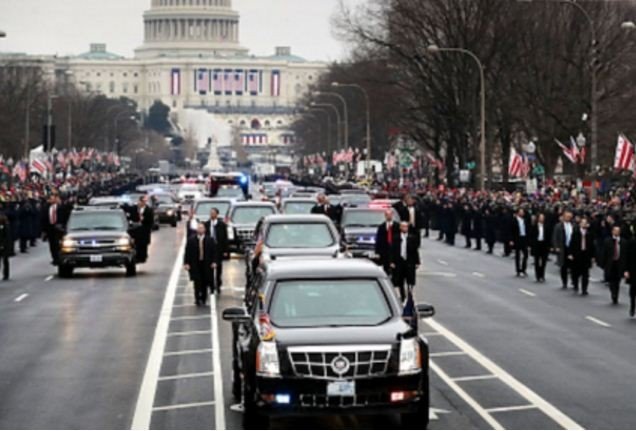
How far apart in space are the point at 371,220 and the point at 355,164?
89517 mm

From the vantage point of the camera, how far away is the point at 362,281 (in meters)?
17.3

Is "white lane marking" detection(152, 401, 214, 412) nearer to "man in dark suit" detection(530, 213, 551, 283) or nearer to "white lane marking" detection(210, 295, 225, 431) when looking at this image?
"white lane marking" detection(210, 295, 225, 431)

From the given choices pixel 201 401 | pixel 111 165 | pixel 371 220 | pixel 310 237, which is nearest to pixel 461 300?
pixel 310 237

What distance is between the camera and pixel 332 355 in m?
16.0

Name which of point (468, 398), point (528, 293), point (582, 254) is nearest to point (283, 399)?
point (468, 398)

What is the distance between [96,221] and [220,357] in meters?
18.1

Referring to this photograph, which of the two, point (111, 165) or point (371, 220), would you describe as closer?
point (371, 220)

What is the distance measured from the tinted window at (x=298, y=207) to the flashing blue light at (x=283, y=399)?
3293cm

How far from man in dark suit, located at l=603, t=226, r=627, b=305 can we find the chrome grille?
48.6 ft

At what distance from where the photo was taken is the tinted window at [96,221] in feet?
133

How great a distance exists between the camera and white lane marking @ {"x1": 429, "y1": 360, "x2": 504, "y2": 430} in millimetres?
17219

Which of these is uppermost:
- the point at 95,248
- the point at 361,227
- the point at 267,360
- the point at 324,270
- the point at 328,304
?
the point at 324,270

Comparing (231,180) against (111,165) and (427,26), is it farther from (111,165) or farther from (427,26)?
(111,165)

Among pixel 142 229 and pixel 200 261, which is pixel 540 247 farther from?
pixel 200 261
